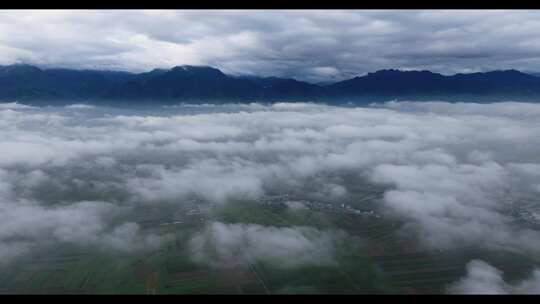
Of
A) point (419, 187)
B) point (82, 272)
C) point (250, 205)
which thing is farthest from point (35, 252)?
point (419, 187)

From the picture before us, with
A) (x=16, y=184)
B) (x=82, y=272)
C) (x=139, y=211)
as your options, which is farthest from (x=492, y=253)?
(x=16, y=184)

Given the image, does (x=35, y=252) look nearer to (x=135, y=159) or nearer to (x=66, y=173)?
(x=66, y=173)

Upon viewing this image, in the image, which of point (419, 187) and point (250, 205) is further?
point (419, 187)
